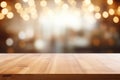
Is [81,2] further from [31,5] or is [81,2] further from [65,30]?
[31,5]

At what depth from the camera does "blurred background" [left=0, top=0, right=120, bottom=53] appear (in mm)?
2805

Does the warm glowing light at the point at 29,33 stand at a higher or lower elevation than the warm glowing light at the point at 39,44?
higher

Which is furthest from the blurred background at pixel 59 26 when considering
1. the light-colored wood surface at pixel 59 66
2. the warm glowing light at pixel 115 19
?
the light-colored wood surface at pixel 59 66

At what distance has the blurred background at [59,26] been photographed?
2.80 meters

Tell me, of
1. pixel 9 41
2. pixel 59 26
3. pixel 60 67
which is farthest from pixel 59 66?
pixel 9 41

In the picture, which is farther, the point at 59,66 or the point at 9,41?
the point at 9,41

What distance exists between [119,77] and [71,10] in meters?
2.31

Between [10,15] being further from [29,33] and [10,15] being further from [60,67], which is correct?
[60,67]

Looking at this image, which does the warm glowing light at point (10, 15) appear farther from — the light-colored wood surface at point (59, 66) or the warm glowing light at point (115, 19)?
the light-colored wood surface at point (59, 66)

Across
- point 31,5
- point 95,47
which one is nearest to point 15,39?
point 31,5

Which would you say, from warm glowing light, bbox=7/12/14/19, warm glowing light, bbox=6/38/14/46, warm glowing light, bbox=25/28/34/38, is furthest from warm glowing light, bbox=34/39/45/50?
warm glowing light, bbox=7/12/14/19

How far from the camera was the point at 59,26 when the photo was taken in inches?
111

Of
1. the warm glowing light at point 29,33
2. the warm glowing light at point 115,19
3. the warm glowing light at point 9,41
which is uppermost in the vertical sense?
the warm glowing light at point 115,19

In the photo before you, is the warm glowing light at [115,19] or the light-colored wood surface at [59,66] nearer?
the light-colored wood surface at [59,66]
